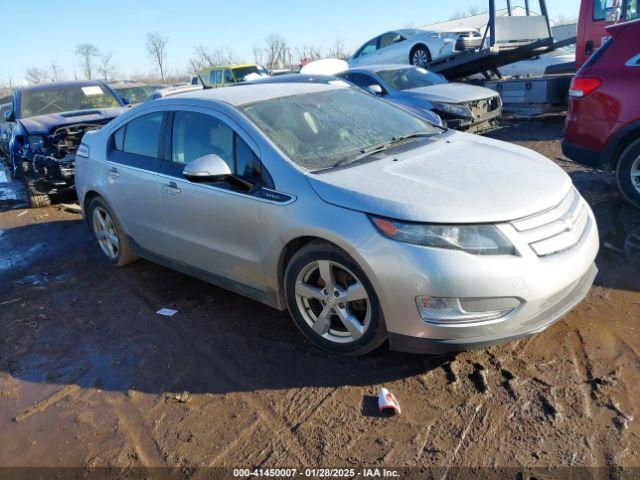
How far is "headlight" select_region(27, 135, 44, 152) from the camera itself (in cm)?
800

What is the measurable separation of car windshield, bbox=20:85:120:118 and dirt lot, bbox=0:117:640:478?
19.6 feet

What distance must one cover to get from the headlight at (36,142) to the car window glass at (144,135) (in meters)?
4.10

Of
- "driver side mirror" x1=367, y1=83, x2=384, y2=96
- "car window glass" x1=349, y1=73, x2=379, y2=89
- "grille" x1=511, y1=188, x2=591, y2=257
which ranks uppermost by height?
"car window glass" x1=349, y1=73, x2=379, y2=89

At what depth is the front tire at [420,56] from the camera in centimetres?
1440

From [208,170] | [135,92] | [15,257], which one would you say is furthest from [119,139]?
[135,92]

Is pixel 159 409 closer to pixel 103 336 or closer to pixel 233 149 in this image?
pixel 103 336

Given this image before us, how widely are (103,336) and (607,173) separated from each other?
632cm

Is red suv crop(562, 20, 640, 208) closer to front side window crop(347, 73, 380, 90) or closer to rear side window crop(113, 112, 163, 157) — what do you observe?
rear side window crop(113, 112, 163, 157)

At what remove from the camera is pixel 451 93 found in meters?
9.52

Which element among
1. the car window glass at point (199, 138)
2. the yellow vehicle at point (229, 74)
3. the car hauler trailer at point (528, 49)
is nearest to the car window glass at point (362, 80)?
the car hauler trailer at point (528, 49)

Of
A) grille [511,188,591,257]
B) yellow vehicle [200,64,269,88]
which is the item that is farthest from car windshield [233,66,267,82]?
grille [511,188,591,257]

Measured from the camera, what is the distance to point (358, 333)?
3156mm

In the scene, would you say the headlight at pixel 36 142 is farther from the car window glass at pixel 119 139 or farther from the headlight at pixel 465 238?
the headlight at pixel 465 238

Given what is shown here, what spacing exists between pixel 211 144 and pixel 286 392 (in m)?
1.84
